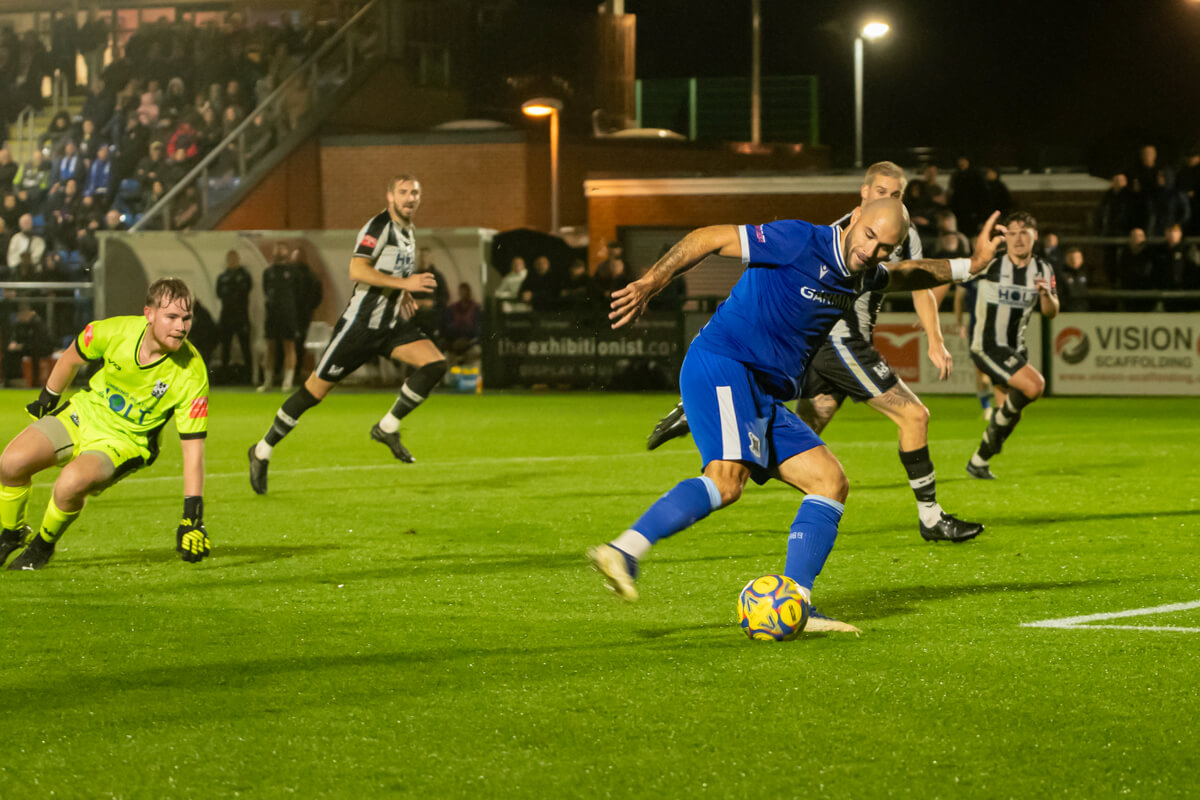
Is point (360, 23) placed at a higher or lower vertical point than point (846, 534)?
higher

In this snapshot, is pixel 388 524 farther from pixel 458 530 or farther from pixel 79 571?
pixel 79 571

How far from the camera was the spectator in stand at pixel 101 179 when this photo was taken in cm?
3128

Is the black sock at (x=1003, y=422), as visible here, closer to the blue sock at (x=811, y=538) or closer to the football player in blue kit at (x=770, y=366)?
the football player in blue kit at (x=770, y=366)

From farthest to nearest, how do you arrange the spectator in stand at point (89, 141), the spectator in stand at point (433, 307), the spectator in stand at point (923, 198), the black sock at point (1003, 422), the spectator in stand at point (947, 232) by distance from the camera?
the spectator in stand at point (89, 141)
the spectator in stand at point (433, 307)
the spectator in stand at point (923, 198)
the spectator in stand at point (947, 232)
the black sock at point (1003, 422)

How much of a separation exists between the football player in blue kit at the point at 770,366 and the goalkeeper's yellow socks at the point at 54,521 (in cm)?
314

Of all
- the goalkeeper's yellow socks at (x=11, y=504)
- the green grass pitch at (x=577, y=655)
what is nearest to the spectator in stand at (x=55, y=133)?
the green grass pitch at (x=577, y=655)

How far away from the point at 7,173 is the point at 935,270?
29.5 m

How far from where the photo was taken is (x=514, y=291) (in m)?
24.1

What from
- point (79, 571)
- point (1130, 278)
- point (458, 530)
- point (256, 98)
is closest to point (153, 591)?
point (79, 571)

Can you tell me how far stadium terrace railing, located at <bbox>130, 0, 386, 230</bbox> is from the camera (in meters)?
29.9

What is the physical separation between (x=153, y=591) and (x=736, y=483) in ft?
9.21

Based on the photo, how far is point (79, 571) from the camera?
8047 millimetres

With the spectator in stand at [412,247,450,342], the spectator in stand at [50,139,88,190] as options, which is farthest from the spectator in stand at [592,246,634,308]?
the spectator in stand at [50,139,88,190]

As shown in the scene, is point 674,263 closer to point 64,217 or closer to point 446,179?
point 64,217
